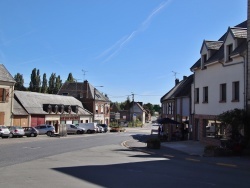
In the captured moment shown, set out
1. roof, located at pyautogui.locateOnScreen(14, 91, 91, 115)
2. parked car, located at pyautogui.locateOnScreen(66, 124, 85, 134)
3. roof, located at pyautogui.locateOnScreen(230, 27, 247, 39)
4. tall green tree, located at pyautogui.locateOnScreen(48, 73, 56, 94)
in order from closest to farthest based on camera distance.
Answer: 1. roof, located at pyautogui.locateOnScreen(230, 27, 247, 39)
2. roof, located at pyautogui.locateOnScreen(14, 91, 91, 115)
3. parked car, located at pyautogui.locateOnScreen(66, 124, 85, 134)
4. tall green tree, located at pyautogui.locateOnScreen(48, 73, 56, 94)

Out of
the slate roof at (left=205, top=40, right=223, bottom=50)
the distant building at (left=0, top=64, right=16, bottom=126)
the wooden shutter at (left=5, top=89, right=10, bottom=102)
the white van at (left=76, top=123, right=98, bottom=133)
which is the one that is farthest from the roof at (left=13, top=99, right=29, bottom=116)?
the slate roof at (left=205, top=40, right=223, bottom=50)

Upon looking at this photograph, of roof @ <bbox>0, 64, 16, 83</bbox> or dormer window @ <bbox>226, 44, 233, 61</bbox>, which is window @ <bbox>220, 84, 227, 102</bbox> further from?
roof @ <bbox>0, 64, 16, 83</bbox>

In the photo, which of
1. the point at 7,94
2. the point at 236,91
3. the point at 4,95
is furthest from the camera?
the point at 7,94

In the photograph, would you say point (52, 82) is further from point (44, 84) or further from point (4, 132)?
point (4, 132)

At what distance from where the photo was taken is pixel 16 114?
175 feet

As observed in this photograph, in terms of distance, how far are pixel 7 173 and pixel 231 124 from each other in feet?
49.3

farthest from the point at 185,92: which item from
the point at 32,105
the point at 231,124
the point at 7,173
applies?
the point at 7,173

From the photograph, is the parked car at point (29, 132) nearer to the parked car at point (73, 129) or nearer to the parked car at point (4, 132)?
the parked car at point (4, 132)

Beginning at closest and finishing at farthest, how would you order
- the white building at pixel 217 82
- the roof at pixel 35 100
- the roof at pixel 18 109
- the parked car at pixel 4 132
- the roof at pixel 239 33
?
the white building at pixel 217 82 → the roof at pixel 239 33 → the parked car at pixel 4 132 → the roof at pixel 18 109 → the roof at pixel 35 100

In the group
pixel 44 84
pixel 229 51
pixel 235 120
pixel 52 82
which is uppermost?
pixel 52 82

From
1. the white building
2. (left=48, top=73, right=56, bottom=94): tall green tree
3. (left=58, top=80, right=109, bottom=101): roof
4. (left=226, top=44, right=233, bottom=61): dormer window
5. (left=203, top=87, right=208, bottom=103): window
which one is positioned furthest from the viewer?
(left=48, top=73, right=56, bottom=94): tall green tree

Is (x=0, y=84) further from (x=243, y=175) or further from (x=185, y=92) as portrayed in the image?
(x=243, y=175)

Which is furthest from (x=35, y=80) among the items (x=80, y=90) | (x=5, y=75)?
(x=5, y=75)

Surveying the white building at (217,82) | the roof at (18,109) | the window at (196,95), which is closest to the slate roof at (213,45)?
the white building at (217,82)
